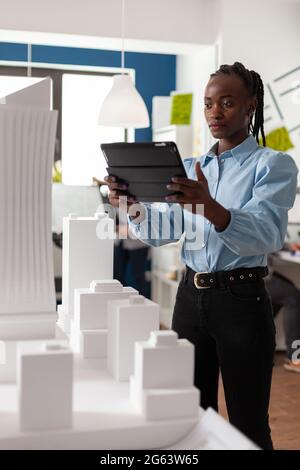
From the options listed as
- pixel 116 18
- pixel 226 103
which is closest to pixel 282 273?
pixel 116 18

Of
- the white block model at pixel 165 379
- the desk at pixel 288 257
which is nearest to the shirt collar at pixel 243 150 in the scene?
the white block model at pixel 165 379

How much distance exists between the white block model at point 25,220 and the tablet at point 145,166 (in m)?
0.16

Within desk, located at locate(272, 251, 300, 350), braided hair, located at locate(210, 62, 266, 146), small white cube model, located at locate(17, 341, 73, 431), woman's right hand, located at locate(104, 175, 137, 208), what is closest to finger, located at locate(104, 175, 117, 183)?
woman's right hand, located at locate(104, 175, 137, 208)

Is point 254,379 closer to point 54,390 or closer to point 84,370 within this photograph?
point 84,370

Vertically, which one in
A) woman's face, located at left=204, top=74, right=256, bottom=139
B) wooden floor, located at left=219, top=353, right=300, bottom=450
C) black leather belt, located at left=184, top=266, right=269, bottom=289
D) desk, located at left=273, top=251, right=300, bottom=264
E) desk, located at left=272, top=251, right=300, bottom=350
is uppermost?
woman's face, located at left=204, top=74, right=256, bottom=139

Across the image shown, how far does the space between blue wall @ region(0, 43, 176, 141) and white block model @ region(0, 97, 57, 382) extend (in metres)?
5.21

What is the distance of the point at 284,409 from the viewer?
3.55 metres

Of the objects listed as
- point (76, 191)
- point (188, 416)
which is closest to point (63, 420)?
point (188, 416)

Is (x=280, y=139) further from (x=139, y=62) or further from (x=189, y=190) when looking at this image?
(x=189, y=190)

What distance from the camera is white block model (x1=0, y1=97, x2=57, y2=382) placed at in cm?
121

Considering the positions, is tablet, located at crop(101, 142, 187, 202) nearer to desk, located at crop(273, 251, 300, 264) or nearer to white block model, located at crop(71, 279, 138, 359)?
white block model, located at crop(71, 279, 138, 359)

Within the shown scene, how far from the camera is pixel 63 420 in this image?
922mm

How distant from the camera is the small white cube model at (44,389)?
0.91 m
